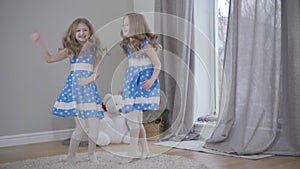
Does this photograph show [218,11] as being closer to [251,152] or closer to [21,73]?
[251,152]

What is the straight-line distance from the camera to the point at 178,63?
3518 millimetres

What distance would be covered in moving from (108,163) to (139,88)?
18.4 inches

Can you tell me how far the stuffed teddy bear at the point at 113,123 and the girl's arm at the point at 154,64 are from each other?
0.90 meters

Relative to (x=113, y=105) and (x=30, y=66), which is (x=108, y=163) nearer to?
(x=113, y=105)

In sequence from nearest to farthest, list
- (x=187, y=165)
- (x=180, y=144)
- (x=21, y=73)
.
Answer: (x=187, y=165) < (x=180, y=144) < (x=21, y=73)

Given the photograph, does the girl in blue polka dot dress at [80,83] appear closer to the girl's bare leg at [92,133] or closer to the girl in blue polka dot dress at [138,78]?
the girl's bare leg at [92,133]

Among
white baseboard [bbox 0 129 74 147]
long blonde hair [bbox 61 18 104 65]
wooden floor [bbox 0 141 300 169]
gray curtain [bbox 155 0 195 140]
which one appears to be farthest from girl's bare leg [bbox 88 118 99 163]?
white baseboard [bbox 0 129 74 147]

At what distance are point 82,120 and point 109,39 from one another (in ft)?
4.68

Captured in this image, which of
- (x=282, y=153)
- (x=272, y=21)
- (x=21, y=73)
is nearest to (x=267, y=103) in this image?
(x=282, y=153)

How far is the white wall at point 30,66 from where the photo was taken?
134 inches

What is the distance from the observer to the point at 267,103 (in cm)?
276

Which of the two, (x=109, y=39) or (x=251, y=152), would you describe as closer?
(x=251, y=152)

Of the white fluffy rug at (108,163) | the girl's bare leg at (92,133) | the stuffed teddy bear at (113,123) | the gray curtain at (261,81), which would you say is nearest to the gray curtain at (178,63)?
the stuffed teddy bear at (113,123)

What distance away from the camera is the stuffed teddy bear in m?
3.31
